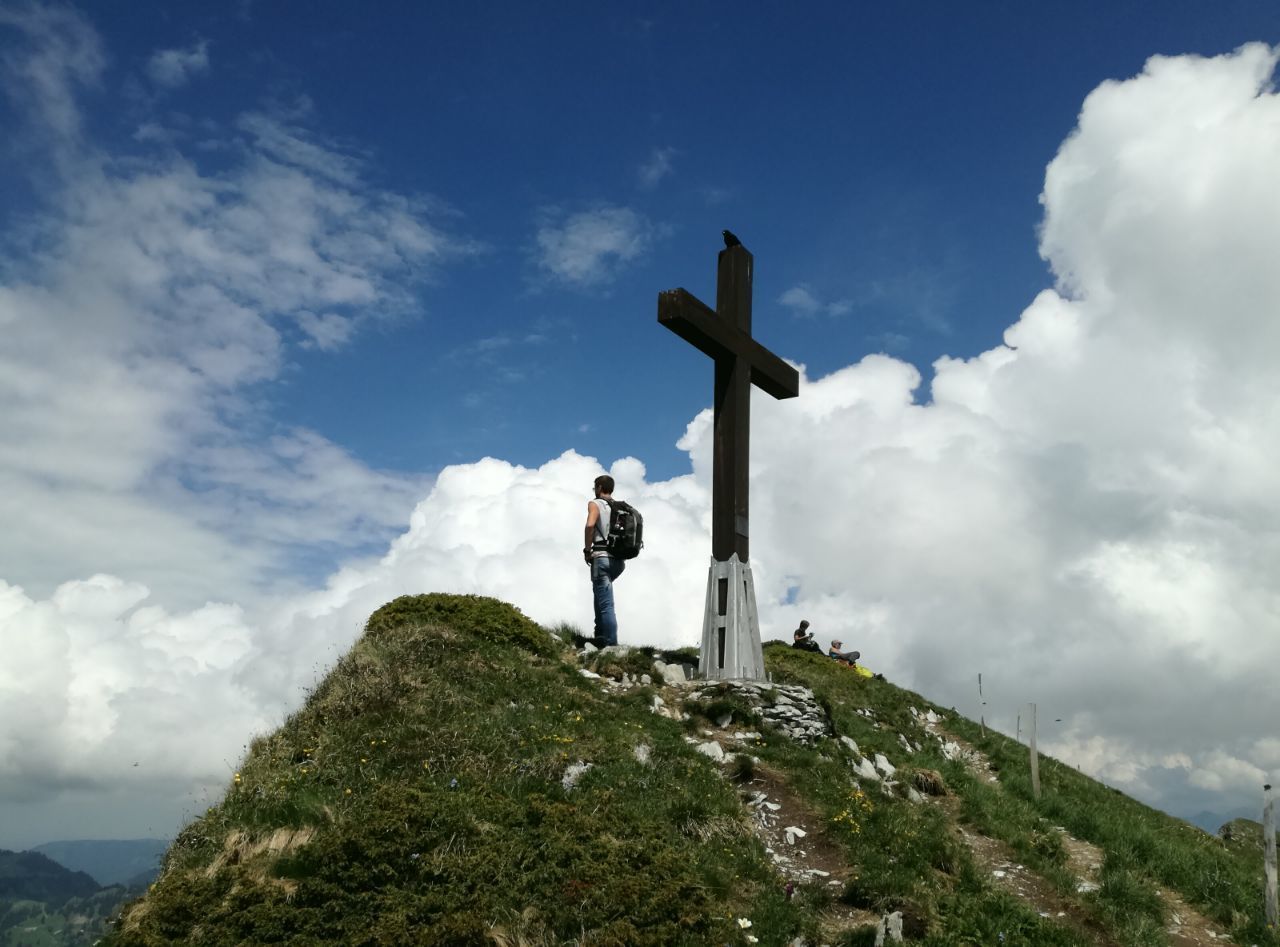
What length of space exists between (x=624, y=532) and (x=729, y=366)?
3907 millimetres

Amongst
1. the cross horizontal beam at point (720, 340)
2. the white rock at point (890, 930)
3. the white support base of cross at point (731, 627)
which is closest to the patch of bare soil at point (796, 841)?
the white rock at point (890, 930)

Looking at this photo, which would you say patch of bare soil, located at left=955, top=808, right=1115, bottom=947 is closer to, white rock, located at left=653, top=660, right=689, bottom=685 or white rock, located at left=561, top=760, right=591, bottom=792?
white rock, located at left=561, top=760, right=591, bottom=792

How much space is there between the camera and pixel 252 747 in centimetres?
1282

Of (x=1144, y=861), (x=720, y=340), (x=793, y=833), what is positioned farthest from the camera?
(x=720, y=340)

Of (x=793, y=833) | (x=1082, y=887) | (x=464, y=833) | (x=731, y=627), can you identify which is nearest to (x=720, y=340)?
(x=731, y=627)

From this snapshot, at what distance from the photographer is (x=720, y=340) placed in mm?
17703

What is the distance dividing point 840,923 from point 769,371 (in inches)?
472

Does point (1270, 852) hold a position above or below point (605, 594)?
below

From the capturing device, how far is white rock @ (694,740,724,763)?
13664 mm

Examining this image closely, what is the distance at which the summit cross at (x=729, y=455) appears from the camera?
17125 mm

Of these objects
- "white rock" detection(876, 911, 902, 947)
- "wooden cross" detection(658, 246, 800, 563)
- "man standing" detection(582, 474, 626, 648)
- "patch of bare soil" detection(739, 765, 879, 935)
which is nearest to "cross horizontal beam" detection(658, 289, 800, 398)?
"wooden cross" detection(658, 246, 800, 563)

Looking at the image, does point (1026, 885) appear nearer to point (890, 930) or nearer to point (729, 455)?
point (890, 930)

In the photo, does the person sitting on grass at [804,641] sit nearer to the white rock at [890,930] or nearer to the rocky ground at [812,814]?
the rocky ground at [812,814]

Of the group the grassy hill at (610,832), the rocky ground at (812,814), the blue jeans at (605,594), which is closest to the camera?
the grassy hill at (610,832)
